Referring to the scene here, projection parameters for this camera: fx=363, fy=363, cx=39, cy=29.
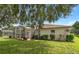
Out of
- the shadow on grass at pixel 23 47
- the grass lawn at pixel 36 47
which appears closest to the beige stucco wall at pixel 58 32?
the grass lawn at pixel 36 47

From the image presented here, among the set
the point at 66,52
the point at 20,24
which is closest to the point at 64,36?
the point at 66,52

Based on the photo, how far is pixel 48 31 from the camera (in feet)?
29.4

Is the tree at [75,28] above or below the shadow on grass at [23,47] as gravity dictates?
above

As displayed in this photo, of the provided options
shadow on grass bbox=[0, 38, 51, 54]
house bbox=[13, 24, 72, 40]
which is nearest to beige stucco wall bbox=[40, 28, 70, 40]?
house bbox=[13, 24, 72, 40]

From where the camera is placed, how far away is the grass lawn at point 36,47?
29.1ft

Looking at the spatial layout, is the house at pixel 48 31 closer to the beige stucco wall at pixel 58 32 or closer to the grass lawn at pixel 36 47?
the beige stucco wall at pixel 58 32

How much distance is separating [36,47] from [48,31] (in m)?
0.49

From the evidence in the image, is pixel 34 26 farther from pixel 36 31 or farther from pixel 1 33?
pixel 1 33

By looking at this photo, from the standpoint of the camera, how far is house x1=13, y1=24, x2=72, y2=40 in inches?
350

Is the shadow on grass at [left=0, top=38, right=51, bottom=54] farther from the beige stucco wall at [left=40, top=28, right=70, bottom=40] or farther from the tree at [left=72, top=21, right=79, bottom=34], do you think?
the tree at [left=72, top=21, right=79, bottom=34]

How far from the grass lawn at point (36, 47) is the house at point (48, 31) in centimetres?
13

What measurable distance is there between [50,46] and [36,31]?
1.66ft

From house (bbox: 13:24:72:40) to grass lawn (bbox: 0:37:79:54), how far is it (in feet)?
0.43

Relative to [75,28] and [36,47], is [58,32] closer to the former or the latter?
[75,28]
